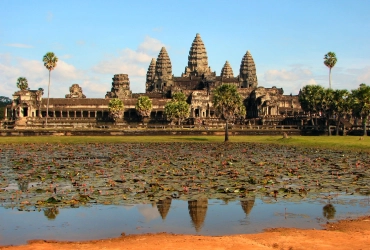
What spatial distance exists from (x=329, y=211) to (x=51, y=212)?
8847 millimetres

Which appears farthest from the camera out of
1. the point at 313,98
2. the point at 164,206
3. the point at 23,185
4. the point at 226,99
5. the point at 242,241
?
the point at 313,98

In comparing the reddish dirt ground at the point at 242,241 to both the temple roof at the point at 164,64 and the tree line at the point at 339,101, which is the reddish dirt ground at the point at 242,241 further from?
the temple roof at the point at 164,64

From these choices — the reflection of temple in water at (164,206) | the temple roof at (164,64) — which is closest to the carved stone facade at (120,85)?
the temple roof at (164,64)

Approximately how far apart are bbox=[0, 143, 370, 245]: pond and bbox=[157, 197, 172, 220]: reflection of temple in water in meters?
0.03

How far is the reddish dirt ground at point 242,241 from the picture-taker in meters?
13.3

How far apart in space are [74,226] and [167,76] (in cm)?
13720

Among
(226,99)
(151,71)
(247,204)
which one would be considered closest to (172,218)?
(247,204)

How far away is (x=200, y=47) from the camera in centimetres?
15762

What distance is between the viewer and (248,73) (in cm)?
15688

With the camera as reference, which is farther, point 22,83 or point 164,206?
point 22,83

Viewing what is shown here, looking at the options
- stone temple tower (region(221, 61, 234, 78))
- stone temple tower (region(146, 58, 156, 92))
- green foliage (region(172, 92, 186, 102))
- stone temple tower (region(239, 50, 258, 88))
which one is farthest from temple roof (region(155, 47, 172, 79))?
green foliage (region(172, 92, 186, 102))

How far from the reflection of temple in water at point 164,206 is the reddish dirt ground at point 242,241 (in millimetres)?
2714

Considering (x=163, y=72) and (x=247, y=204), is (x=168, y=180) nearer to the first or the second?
(x=247, y=204)

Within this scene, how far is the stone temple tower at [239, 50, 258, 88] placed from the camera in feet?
506
